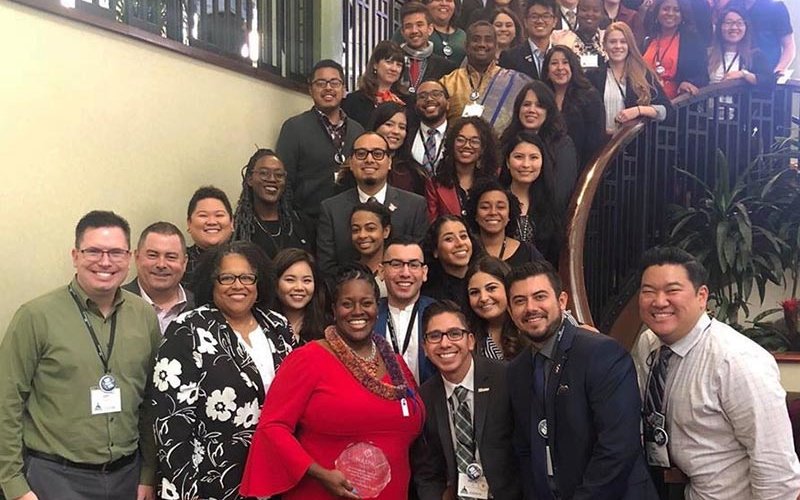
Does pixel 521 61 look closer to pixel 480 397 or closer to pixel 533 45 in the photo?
pixel 533 45

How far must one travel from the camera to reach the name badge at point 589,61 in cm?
529

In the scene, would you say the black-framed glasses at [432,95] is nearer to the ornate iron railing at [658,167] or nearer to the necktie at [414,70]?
the necktie at [414,70]

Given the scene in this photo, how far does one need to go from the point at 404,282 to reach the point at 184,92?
191 cm

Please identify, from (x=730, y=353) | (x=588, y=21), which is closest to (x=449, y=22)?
(x=588, y=21)

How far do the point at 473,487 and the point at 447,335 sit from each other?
0.53 metres

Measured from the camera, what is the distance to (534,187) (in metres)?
4.20

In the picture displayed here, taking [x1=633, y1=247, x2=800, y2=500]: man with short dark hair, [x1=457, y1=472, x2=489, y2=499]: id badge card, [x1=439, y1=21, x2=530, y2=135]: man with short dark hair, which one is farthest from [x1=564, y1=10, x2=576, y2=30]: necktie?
[x1=457, y1=472, x2=489, y2=499]: id badge card

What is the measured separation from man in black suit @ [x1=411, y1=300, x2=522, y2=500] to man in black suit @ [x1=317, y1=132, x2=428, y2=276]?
107cm

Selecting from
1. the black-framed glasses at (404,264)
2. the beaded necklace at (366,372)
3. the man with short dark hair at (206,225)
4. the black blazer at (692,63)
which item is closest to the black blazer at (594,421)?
the beaded necklace at (366,372)

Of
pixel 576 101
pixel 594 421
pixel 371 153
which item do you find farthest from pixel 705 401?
pixel 576 101

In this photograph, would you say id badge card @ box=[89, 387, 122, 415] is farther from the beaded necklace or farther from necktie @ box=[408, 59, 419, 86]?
necktie @ box=[408, 59, 419, 86]

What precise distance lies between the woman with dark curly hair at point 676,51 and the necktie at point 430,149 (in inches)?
97.6

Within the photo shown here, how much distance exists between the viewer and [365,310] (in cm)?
272

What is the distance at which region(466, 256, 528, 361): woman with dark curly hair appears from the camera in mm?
3107
